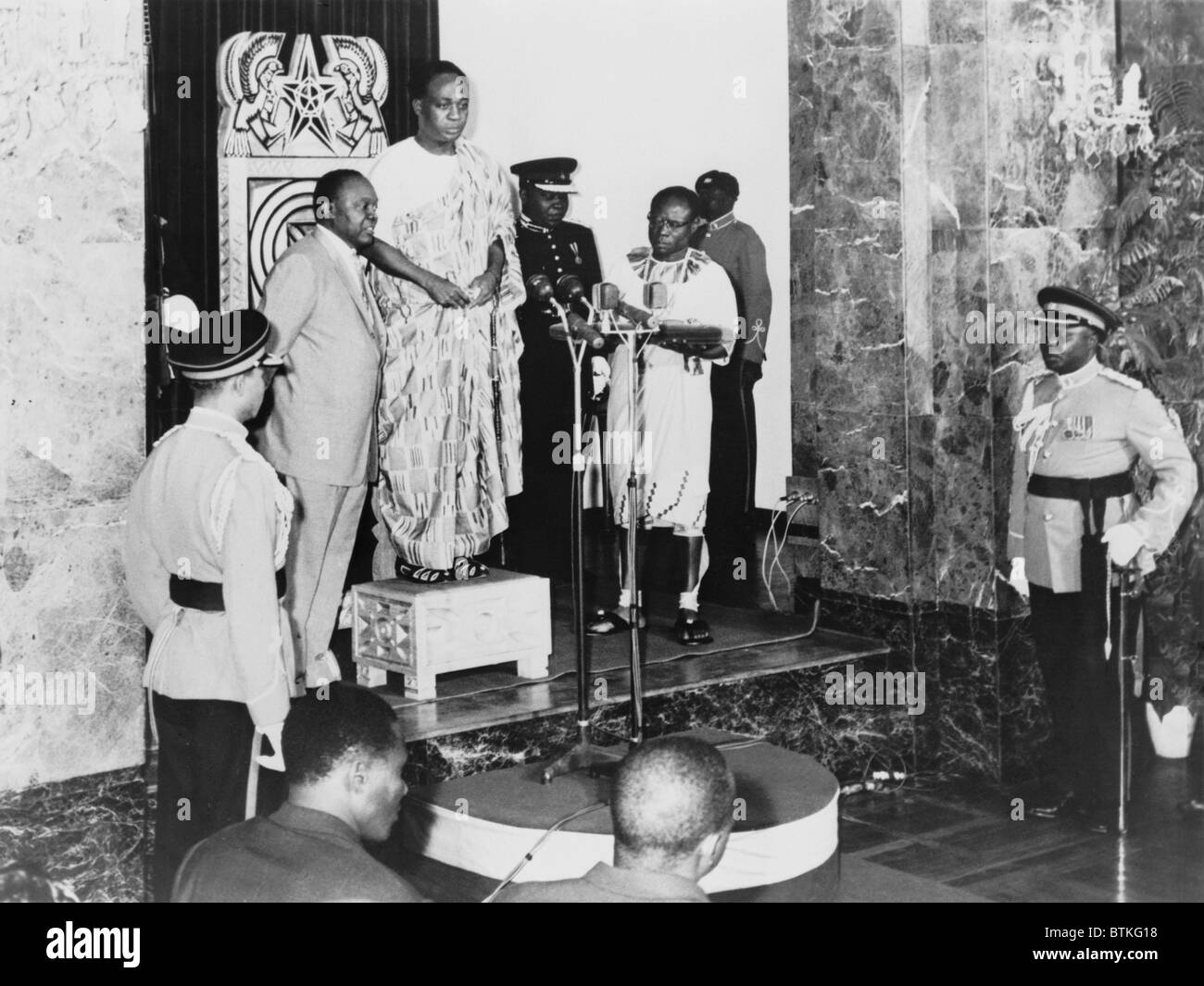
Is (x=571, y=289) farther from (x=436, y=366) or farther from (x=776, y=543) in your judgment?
(x=776, y=543)

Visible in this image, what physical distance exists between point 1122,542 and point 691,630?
5.24 ft

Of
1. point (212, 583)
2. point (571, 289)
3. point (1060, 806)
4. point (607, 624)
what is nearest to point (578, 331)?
point (571, 289)

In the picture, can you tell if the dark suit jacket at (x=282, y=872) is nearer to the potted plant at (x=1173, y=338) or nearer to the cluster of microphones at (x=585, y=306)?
the cluster of microphones at (x=585, y=306)

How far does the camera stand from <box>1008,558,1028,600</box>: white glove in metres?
6.08

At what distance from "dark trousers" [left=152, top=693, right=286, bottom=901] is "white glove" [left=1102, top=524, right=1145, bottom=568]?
305cm

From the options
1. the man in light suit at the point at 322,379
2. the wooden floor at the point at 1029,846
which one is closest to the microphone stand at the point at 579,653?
the man in light suit at the point at 322,379

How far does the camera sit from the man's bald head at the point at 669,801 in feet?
10.1

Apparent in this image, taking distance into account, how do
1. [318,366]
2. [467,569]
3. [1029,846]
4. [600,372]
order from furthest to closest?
[600,372], [467,569], [1029,846], [318,366]

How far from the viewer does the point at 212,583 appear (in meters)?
4.13

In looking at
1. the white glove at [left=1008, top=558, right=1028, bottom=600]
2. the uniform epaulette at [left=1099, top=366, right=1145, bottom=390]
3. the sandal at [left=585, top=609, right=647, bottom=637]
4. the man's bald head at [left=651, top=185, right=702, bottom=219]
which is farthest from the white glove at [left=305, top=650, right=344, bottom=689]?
the uniform epaulette at [left=1099, top=366, right=1145, bottom=390]

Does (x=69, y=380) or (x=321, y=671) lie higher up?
(x=69, y=380)
